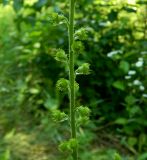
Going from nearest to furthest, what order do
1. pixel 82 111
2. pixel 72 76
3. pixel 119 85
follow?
1. pixel 72 76
2. pixel 82 111
3. pixel 119 85

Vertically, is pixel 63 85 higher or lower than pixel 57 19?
lower

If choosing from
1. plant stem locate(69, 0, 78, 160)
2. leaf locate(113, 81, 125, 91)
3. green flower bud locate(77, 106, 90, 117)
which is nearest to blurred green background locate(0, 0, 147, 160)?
leaf locate(113, 81, 125, 91)

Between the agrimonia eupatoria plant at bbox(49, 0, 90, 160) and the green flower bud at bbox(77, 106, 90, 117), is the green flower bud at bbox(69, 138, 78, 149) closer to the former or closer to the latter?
the agrimonia eupatoria plant at bbox(49, 0, 90, 160)

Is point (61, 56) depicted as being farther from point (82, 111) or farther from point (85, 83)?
point (85, 83)

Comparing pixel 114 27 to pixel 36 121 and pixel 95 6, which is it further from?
pixel 36 121

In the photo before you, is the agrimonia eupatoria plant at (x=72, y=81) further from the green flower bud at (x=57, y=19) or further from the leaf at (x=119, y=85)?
the leaf at (x=119, y=85)

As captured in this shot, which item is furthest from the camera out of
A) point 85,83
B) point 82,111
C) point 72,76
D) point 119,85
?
point 85,83

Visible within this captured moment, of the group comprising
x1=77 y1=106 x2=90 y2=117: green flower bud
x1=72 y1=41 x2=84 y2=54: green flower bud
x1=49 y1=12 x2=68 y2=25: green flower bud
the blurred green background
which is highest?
x1=49 y1=12 x2=68 y2=25: green flower bud

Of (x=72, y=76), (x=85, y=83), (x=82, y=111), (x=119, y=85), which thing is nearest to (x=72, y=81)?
(x=72, y=76)

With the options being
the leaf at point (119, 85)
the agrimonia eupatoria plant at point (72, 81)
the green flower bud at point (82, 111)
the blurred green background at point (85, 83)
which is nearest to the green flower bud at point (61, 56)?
the agrimonia eupatoria plant at point (72, 81)

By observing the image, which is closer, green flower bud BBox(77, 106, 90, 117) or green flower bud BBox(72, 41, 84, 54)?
green flower bud BBox(72, 41, 84, 54)
